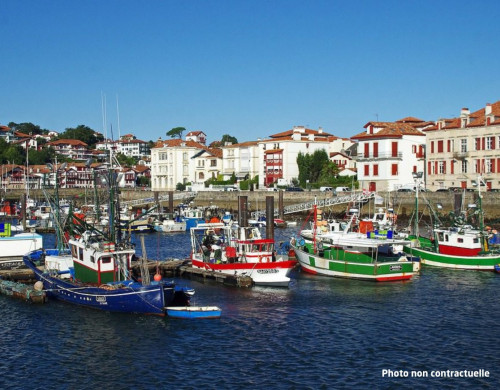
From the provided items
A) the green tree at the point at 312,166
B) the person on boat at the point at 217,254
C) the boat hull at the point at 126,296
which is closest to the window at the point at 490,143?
the green tree at the point at 312,166

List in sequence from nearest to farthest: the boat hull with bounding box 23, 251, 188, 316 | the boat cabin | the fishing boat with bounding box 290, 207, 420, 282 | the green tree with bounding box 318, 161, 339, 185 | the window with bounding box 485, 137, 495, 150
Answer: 1. the boat hull with bounding box 23, 251, 188, 316
2. the boat cabin
3. the fishing boat with bounding box 290, 207, 420, 282
4. the window with bounding box 485, 137, 495, 150
5. the green tree with bounding box 318, 161, 339, 185

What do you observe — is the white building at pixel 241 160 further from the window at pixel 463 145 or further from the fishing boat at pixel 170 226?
the window at pixel 463 145

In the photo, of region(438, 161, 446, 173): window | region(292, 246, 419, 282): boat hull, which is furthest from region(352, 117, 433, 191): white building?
region(292, 246, 419, 282): boat hull

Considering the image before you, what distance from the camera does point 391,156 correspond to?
9944cm

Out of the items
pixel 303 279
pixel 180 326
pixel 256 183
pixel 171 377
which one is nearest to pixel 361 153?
pixel 256 183

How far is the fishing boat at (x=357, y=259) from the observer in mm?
43781

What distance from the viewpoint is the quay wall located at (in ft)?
257

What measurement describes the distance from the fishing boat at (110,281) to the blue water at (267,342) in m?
0.69

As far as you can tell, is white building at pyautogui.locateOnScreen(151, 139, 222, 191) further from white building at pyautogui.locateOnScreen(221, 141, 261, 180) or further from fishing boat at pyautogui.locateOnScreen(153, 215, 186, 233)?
fishing boat at pyautogui.locateOnScreen(153, 215, 186, 233)

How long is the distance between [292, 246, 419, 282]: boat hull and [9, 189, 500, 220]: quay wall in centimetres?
1822

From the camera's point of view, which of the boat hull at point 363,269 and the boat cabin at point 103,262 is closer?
the boat cabin at point 103,262

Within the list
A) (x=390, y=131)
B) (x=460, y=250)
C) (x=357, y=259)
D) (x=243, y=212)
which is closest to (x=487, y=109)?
(x=390, y=131)

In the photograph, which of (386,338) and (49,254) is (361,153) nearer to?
(49,254)

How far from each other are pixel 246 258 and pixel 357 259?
293 inches
